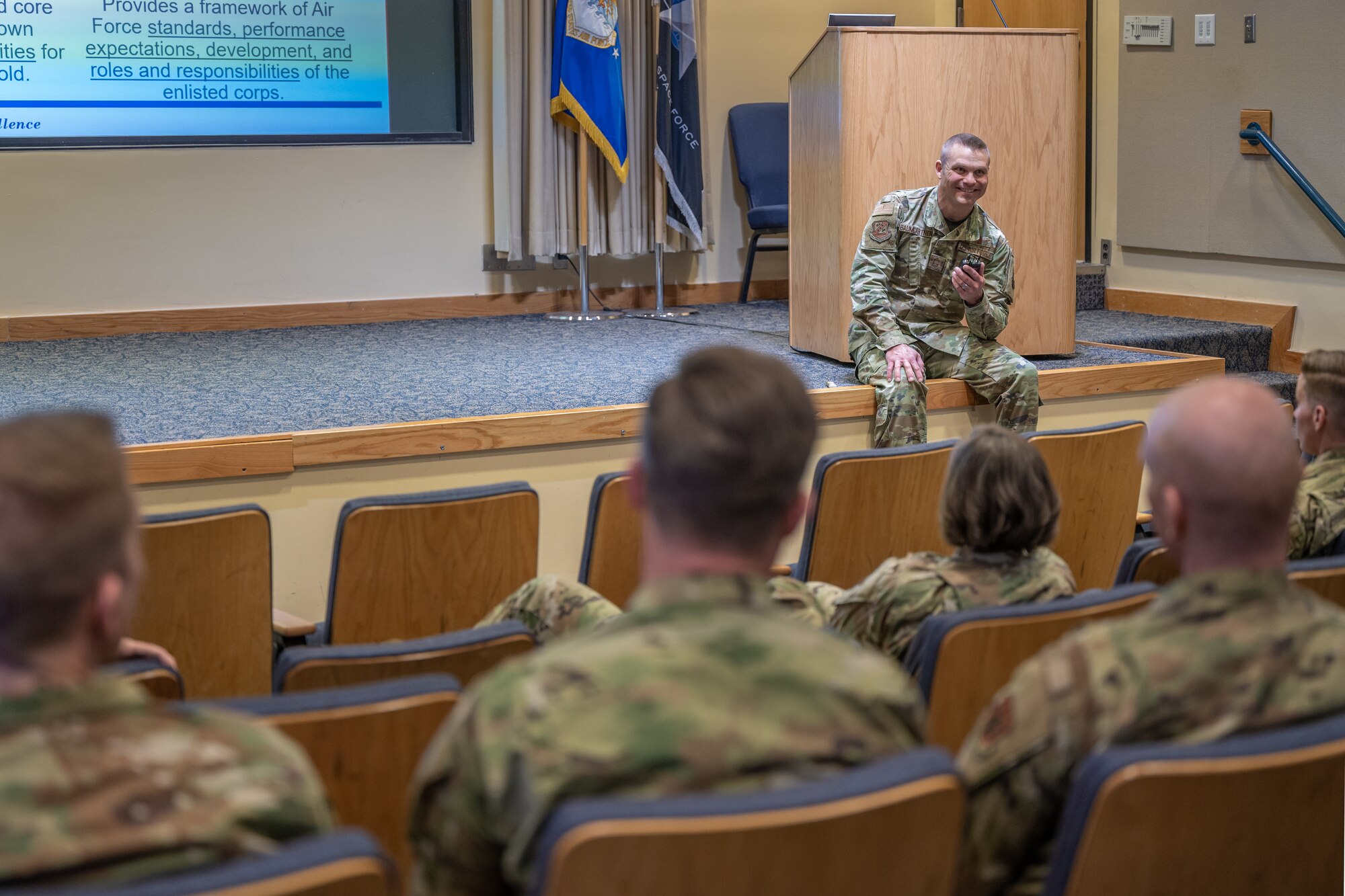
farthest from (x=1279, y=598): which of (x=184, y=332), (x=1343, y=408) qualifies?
(x=184, y=332)

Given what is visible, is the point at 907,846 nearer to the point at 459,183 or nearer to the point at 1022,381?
the point at 1022,381

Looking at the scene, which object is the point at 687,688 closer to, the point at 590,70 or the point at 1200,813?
the point at 1200,813

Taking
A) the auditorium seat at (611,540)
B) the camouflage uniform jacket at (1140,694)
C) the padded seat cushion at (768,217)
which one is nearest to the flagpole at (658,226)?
the padded seat cushion at (768,217)

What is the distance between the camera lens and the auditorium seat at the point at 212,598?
2480 mm

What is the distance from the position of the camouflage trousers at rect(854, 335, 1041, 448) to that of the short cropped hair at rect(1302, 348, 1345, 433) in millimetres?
1758

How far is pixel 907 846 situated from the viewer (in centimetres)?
112

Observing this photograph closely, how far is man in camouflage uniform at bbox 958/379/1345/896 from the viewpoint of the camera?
1304 millimetres

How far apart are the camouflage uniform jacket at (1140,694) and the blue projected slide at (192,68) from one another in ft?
18.1

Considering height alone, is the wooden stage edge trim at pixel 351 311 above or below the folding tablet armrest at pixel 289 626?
above

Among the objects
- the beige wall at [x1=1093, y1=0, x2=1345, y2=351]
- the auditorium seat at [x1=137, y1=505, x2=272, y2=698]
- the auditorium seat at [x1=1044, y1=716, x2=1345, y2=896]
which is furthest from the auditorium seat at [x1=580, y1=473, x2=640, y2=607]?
the beige wall at [x1=1093, y1=0, x2=1345, y2=351]

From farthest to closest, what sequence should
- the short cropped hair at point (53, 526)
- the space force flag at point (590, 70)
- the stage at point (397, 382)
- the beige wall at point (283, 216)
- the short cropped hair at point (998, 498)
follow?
the space force flag at point (590, 70)
the beige wall at point (283, 216)
the stage at point (397, 382)
the short cropped hair at point (998, 498)
the short cropped hair at point (53, 526)

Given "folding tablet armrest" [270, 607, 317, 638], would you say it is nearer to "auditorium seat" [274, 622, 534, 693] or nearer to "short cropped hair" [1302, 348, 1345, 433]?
"auditorium seat" [274, 622, 534, 693]

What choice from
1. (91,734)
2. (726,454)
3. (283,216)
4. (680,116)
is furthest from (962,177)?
(91,734)

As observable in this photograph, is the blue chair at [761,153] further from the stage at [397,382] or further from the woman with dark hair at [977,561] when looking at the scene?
the woman with dark hair at [977,561]
